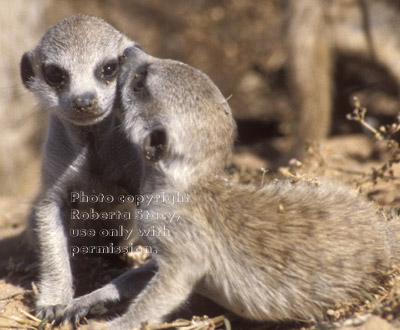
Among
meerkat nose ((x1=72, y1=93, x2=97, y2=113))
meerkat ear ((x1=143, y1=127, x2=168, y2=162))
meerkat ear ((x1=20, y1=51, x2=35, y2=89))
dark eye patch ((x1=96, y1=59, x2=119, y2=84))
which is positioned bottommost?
meerkat ear ((x1=143, y1=127, x2=168, y2=162))

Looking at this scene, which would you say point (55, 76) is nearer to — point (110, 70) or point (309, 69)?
point (110, 70)

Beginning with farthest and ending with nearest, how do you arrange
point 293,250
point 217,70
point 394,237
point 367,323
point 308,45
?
point 217,70
point 308,45
point 394,237
point 293,250
point 367,323

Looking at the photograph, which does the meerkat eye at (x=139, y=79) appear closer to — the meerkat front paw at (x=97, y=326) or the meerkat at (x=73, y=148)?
the meerkat at (x=73, y=148)

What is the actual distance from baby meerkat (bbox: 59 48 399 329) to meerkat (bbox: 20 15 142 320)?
1.34ft

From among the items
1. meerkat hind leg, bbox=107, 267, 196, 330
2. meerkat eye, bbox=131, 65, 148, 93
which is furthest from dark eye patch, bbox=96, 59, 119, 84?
meerkat hind leg, bbox=107, 267, 196, 330

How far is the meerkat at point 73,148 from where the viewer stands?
2721 millimetres

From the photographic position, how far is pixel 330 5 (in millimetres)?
5508

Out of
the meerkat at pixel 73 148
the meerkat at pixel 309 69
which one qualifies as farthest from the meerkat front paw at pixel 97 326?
the meerkat at pixel 309 69

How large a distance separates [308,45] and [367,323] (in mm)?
3178

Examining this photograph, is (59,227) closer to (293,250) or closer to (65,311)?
(65,311)

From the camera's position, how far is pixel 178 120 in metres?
2.31

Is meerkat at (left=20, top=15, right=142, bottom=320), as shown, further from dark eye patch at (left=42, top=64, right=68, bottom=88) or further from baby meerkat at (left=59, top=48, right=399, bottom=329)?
baby meerkat at (left=59, top=48, right=399, bottom=329)

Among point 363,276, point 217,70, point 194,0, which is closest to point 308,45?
point 217,70

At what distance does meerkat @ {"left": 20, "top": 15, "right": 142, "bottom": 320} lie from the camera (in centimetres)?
272
